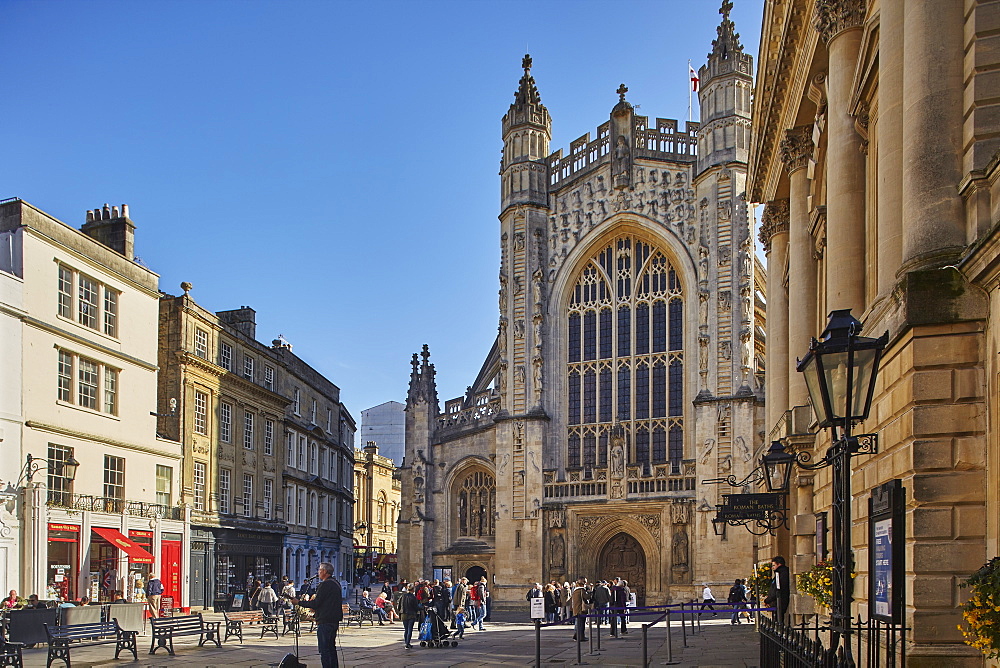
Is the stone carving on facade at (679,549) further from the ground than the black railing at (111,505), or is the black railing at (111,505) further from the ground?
the black railing at (111,505)

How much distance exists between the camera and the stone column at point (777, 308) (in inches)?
848

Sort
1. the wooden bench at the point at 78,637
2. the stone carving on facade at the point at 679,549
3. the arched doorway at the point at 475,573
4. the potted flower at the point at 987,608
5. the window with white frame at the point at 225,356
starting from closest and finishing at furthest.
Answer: the potted flower at the point at 987,608 → the wooden bench at the point at 78,637 → the stone carving on facade at the point at 679,549 → the window with white frame at the point at 225,356 → the arched doorway at the point at 475,573

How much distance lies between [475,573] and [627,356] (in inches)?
480

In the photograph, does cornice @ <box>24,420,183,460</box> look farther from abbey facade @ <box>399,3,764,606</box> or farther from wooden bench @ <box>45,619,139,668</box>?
abbey facade @ <box>399,3,764,606</box>

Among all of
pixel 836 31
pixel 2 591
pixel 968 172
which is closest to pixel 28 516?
pixel 2 591

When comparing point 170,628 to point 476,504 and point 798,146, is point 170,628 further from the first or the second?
point 476,504

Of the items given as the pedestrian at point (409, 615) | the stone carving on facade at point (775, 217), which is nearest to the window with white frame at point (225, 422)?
the pedestrian at point (409, 615)

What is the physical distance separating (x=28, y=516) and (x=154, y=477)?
7.44 meters

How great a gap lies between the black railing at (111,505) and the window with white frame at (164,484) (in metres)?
0.25

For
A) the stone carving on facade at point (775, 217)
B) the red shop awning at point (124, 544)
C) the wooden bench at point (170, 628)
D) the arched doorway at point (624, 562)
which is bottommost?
the arched doorway at point (624, 562)

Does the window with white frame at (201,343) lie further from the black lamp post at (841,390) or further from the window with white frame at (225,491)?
the black lamp post at (841,390)

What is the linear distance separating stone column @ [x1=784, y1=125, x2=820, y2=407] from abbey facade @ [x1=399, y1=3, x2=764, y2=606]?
19882 mm

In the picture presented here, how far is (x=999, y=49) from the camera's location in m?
9.50

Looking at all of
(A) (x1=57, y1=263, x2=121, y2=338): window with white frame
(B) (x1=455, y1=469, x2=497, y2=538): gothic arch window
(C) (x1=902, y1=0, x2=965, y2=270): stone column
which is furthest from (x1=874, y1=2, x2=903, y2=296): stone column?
(B) (x1=455, y1=469, x2=497, y2=538): gothic arch window
